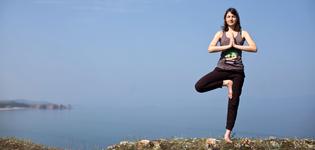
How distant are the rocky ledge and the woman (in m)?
1.00

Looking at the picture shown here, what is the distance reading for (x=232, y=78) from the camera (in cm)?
1215

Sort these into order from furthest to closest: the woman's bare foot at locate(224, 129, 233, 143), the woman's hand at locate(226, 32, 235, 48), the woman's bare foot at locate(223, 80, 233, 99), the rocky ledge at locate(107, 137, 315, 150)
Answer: the rocky ledge at locate(107, 137, 315, 150) < the woman's bare foot at locate(224, 129, 233, 143) < the woman's bare foot at locate(223, 80, 233, 99) < the woman's hand at locate(226, 32, 235, 48)

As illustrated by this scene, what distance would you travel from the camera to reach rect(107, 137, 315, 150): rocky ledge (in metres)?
13.0

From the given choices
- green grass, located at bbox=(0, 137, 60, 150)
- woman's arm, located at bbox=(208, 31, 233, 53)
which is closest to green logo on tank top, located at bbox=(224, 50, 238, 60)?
woman's arm, located at bbox=(208, 31, 233, 53)

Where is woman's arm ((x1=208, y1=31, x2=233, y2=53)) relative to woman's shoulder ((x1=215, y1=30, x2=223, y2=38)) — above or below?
below

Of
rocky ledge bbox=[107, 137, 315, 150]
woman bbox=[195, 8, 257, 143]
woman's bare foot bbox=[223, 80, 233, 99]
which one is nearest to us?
woman bbox=[195, 8, 257, 143]

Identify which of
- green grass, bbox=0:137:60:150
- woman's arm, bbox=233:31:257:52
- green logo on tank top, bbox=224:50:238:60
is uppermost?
woman's arm, bbox=233:31:257:52

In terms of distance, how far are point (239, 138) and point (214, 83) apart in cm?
248

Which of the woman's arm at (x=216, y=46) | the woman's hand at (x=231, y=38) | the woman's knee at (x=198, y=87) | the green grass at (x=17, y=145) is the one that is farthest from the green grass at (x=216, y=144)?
the green grass at (x=17, y=145)

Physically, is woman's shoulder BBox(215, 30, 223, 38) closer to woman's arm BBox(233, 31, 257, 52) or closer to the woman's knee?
woman's arm BBox(233, 31, 257, 52)

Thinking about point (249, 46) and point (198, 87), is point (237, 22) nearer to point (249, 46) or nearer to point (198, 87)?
point (249, 46)

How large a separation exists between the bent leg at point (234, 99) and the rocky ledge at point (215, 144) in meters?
0.77

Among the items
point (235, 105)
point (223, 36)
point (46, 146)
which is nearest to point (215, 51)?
point (223, 36)

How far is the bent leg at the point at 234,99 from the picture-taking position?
39.6 ft
